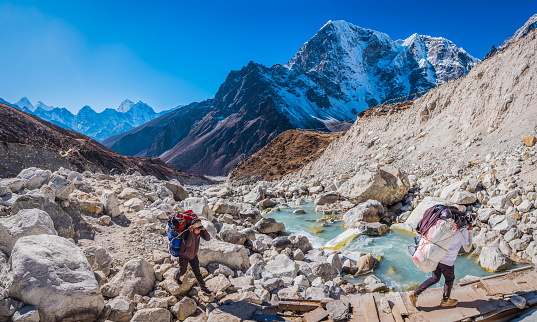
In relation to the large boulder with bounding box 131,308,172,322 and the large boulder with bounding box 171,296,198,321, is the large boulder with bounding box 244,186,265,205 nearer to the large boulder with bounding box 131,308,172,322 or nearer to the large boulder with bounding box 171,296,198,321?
the large boulder with bounding box 171,296,198,321

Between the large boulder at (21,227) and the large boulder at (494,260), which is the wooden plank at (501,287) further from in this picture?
the large boulder at (21,227)

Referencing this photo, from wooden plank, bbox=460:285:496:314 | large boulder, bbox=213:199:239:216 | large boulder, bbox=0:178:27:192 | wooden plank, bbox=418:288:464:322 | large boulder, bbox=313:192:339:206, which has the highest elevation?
large boulder, bbox=313:192:339:206

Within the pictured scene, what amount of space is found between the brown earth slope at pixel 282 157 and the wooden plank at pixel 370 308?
4384 cm

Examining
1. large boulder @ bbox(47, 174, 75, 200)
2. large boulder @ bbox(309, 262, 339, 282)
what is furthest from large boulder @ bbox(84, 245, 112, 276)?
large boulder @ bbox(309, 262, 339, 282)

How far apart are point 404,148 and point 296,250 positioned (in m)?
18.1

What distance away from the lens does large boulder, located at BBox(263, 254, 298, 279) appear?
24.2 ft

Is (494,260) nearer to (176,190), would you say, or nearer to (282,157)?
(176,190)

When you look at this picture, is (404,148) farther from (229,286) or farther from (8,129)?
(8,129)

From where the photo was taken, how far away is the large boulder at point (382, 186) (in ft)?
49.1

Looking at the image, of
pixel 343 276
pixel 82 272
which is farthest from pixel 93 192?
pixel 343 276

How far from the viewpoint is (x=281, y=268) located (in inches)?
303

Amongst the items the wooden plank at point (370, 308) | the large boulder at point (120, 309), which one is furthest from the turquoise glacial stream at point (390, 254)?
the large boulder at point (120, 309)

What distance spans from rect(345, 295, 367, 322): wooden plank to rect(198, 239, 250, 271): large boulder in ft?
10.6

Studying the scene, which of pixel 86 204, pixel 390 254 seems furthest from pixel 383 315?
pixel 86 204
